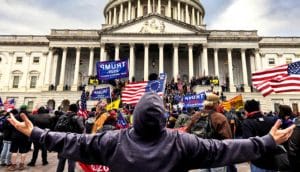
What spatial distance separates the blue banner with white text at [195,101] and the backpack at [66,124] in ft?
36.6

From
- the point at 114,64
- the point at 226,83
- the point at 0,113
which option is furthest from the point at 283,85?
the point at 226,83

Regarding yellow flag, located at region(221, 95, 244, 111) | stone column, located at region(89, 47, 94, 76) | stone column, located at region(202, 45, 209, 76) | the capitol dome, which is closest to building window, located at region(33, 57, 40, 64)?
stone column, located at region(89, 47, 94, 76)

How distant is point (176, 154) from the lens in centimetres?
222

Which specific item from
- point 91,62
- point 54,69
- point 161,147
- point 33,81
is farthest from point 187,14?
point 161,147

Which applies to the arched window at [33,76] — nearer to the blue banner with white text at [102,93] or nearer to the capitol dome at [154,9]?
the capitol dome at [154,9]

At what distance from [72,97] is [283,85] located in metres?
35.1

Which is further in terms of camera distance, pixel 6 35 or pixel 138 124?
pixel 6 35

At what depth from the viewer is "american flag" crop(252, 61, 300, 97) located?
7.88m

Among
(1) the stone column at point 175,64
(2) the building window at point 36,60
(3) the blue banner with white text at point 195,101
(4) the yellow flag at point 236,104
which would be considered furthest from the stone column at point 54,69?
(4) the yellow flag at point 236,104

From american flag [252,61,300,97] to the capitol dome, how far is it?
50780 millimetres

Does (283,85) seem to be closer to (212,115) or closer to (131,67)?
(212,115)

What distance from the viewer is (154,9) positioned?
5788 centimetres

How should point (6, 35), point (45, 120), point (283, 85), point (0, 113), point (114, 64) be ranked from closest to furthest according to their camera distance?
point (283, 85), point (45, 120), point (0, 113), point (114, 64), point (6, 35)

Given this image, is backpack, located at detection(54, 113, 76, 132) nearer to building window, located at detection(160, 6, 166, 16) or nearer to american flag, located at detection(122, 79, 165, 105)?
american flag, located at detection(122, 79, 165, 105)
